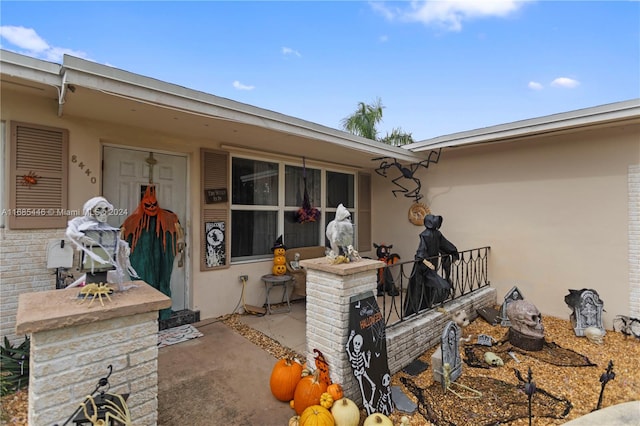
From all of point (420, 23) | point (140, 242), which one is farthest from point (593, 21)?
point (140, 242)

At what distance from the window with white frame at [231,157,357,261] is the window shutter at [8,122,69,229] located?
207cm

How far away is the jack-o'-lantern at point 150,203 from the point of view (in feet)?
12.3

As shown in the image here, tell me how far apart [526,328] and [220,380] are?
11.8 ft

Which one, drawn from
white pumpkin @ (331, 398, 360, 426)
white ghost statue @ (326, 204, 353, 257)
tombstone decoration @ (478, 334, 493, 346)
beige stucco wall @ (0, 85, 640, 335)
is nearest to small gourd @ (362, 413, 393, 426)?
white pumpkin @ (331, 398, 360, 426)

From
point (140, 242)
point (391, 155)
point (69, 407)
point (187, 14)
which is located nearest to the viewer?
point (69, 407)

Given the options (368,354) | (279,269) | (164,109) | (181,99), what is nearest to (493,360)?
(368,354)

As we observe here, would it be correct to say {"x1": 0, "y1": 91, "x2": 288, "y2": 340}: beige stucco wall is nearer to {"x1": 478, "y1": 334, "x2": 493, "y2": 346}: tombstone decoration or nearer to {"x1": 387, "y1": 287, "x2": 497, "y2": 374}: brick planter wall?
{"x1": 387, "y1": 287, "x2": 497, "y2": 374}: brick planter wall

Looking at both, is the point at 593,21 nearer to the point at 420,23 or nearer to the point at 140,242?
the point at 420,23

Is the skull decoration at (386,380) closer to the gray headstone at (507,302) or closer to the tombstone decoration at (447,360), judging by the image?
the tombstone decoration at (447,360)

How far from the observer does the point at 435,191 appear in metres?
5.73

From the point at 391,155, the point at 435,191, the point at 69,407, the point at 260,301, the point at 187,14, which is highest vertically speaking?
the point at 187,14

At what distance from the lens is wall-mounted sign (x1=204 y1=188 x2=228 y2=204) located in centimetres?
419

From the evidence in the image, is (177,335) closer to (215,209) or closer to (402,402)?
(215,209)

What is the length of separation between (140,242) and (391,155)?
13.8 ft
